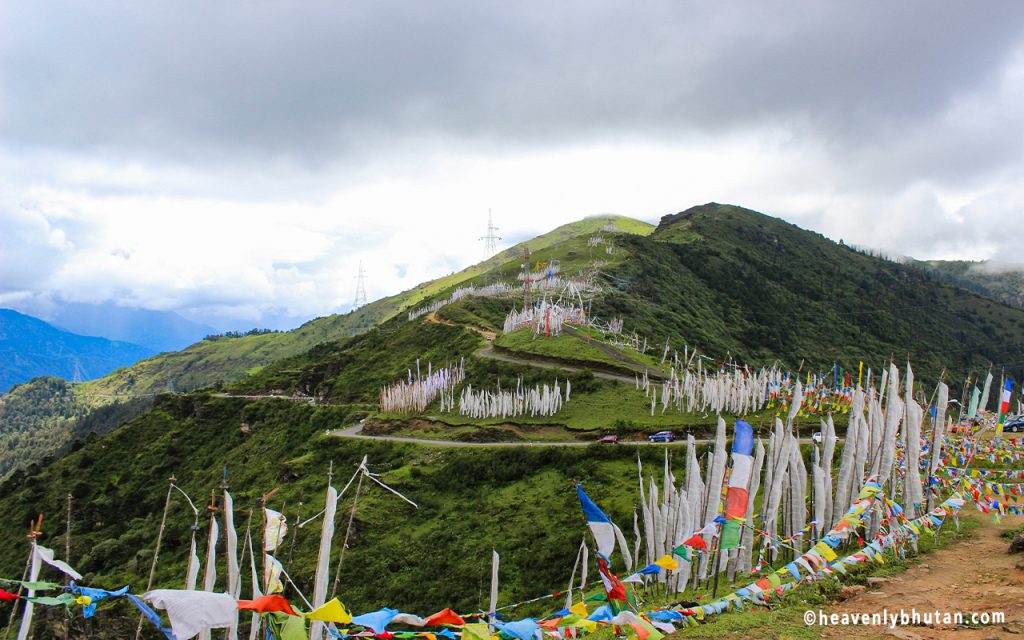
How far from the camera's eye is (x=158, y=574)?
4806 centimetres

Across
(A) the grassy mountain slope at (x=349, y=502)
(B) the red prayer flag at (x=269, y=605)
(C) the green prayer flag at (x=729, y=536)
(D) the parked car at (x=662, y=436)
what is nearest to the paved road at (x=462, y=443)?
(D) the parked car at (x=662, y=436)

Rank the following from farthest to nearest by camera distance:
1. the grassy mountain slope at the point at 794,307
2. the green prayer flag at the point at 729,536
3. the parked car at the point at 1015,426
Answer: the grassy mountain slope at the point at 794,307 < the parked car at the point at 1015,426 < the green prayer flag at the point at 729,536

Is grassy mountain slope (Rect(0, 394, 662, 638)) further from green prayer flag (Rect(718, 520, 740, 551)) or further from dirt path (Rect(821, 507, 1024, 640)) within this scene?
dirt path (Rect(821, 507, 1024, 640))

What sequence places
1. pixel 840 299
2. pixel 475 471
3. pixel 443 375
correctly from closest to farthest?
pixel 475 471 → pixel 443 375 → pixel 840 299

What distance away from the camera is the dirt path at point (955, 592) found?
11891 millimetres

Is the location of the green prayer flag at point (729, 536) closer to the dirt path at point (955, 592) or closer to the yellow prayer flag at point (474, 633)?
the dirt path at point (955, 592)

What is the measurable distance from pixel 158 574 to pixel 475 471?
86.6ft

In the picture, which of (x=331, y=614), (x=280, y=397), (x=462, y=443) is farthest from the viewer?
(x=280, y=397)

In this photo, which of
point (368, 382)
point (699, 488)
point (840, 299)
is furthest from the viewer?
point (840, 299)

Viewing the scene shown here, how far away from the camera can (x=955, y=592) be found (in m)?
14.3

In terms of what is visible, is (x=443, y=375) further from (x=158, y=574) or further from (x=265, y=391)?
(x=265, y=391)

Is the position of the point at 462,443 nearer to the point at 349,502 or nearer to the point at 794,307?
the point at 349,502

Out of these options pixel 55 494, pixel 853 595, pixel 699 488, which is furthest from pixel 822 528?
pixel 55 494

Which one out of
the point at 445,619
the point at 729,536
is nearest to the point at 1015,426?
the point at 729,536
